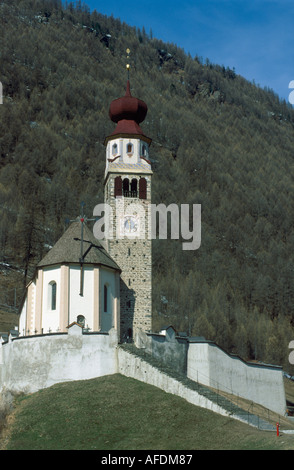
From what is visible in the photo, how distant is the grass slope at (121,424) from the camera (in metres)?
26.5

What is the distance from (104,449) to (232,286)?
79.1 m

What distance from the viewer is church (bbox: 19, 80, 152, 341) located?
42562mm

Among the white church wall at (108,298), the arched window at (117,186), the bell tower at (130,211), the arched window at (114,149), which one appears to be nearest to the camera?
the white church wall at (108,298)

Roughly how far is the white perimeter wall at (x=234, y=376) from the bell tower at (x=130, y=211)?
5229 mm

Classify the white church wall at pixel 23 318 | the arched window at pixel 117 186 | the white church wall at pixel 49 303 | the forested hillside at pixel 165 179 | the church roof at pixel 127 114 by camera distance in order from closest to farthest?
1. the white church wall at pixel 49 303
2. the white church wall at pixel 23 318
3. the arched window at pixel 117 186
4. the church roof at pixel 127 114
5. the forested hillside at pixel 165 179

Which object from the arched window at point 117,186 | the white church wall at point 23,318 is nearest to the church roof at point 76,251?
the white church wall at point 23,318

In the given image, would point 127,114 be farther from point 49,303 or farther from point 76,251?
point 49,303

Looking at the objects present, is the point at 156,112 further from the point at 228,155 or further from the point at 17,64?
the point at 17,64

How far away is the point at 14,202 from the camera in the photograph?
328 feet

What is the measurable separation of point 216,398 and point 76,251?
52.2 ft

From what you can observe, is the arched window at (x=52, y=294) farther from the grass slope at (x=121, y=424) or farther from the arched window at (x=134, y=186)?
the arched window at (x=134, y=186)

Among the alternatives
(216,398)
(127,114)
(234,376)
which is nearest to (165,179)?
(127,114)
